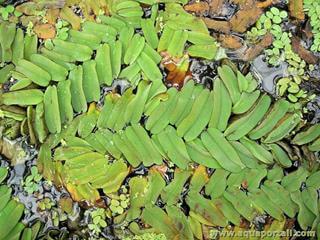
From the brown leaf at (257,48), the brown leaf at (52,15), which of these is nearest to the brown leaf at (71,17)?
the brown leaf at (52,15)

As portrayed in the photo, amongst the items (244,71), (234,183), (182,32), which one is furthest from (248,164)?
(182,32)

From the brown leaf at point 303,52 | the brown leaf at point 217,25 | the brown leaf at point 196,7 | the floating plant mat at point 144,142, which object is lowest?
the floating plant mat at point 144,142

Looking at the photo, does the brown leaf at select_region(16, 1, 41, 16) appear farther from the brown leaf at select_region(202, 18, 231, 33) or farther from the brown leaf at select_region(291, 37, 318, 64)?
the brown leaf at select_region(291, 37, 318, 64)

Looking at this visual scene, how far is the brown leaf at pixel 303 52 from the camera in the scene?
2.46 m

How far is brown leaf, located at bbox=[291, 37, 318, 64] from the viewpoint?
8.06ft

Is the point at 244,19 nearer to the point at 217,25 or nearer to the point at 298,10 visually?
the point at 217,25

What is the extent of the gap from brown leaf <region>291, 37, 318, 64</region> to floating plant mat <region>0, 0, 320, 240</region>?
13 cm

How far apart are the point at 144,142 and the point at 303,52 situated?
0.74 metres

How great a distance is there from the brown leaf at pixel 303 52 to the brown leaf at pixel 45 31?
3.13 ft

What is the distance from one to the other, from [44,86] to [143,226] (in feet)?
2.12

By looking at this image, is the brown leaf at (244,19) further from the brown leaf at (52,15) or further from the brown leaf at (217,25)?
the brown leaf at (52,15)

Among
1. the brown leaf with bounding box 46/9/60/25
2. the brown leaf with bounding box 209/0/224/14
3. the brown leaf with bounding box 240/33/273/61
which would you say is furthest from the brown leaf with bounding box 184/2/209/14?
the brown leaf with bounding box 46/9/60/25

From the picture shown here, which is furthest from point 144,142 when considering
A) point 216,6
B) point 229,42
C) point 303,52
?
point 303,52

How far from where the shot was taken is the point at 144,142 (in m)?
2.32
